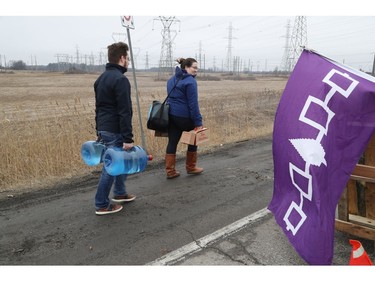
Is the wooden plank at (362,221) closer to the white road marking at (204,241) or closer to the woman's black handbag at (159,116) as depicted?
the white road marking at (204,241)

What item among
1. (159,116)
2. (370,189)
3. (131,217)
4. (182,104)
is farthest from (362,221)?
(159,116)

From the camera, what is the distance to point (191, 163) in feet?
19.5

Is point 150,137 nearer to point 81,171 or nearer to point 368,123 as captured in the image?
point 81,171

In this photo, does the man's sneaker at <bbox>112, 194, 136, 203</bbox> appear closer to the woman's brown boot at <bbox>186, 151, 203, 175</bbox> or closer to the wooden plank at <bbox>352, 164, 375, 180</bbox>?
the woman's brown boot at <bbox>186, 151, 203, 175</bbox>

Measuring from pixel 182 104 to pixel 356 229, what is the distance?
312 centimetres

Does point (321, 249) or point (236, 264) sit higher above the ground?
point (321, 249)

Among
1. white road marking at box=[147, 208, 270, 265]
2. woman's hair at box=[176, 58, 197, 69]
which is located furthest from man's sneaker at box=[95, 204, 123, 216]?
woman's hair at box=[176, 58, 197, 69]

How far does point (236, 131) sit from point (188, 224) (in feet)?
22.3

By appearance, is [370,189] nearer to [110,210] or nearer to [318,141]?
[318,141]

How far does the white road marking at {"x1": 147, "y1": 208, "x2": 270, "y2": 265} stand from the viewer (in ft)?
10.4

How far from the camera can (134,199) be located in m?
4.76

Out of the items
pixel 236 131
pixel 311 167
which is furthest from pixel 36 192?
pixel 236 131

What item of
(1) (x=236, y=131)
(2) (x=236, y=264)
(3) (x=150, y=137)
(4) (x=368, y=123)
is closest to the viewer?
(4) (x=368, y=123)

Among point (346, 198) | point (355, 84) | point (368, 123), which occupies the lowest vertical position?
point (346, 198)
